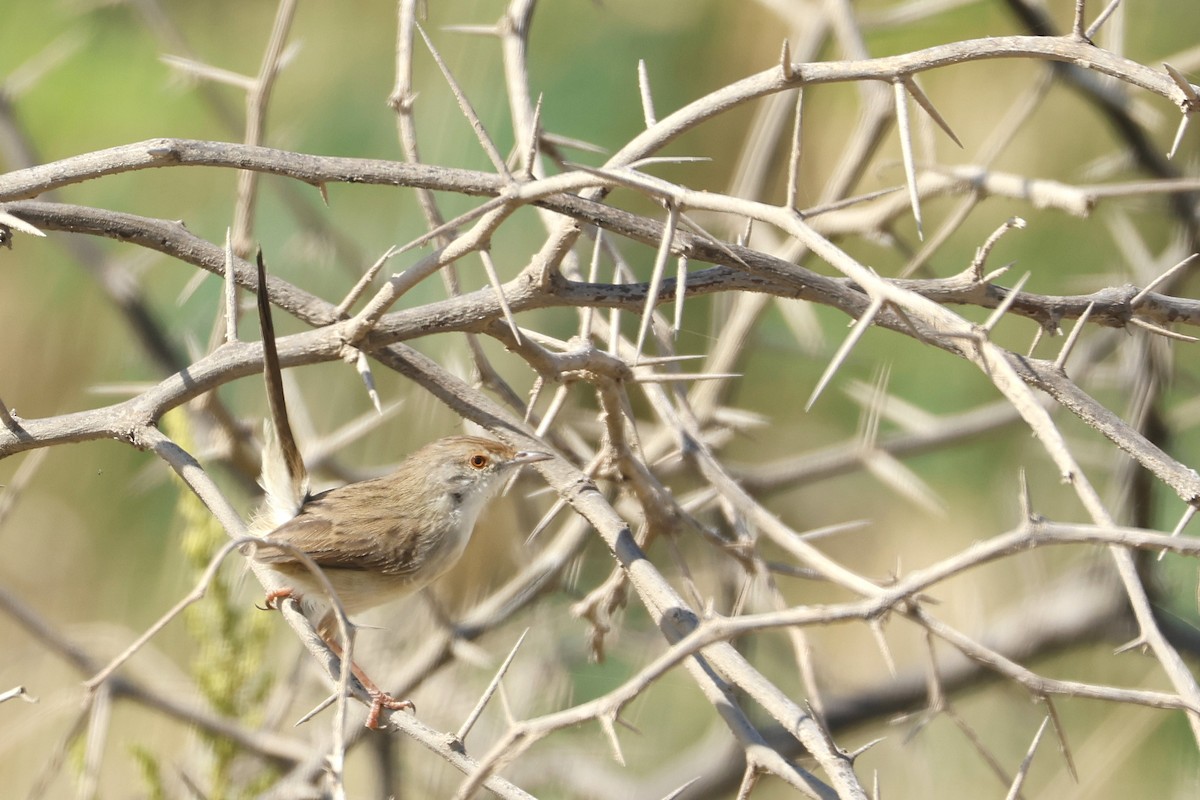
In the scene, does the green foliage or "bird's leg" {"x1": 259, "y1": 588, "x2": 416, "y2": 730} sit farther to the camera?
the green foliage

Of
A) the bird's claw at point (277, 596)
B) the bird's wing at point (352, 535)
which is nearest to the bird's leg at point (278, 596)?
the bird's claw at point (277, 596)

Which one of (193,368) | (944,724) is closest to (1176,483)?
(193,368)

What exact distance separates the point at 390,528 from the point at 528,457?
22.2 inches

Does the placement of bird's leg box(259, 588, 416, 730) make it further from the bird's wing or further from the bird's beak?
the bird's beak

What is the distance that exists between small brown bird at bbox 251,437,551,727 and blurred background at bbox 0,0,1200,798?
1.59 metres

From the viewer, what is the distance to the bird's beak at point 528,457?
10.5ft

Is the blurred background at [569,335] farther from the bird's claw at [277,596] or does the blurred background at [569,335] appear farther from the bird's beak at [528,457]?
the bird's claw at [277,596]

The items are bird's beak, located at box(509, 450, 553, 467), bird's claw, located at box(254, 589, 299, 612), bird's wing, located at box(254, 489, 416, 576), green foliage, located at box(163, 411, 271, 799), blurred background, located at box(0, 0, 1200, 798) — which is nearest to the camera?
bird's claw, located at box(254, 589, 299, 612)

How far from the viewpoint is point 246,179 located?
431cm

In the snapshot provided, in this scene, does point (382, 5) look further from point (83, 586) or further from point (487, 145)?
point (487, 145)

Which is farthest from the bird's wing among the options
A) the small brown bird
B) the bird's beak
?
the bird's beak

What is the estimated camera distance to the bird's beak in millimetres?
3200

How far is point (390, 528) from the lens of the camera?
12.6ft

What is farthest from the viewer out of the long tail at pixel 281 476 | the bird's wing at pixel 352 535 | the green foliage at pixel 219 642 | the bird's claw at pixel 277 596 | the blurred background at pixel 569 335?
the blurred background at pixel 569 335
